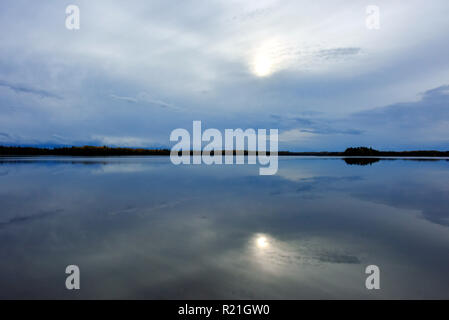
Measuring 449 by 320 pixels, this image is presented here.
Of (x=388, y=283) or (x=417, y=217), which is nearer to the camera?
(x=388, y=283)

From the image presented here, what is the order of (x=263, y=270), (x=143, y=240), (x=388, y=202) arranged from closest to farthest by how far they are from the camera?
1. (x=263, y=270)
2. (x=143, y=240)
3. (x=388, y=202)

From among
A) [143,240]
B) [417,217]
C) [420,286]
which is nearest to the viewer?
[420,286]

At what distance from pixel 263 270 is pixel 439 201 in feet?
39.5

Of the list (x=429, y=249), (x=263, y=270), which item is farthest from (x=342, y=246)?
(x=263, y=270)

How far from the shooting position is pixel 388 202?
441 inches

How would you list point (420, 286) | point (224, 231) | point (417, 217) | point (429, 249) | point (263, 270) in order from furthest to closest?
point (417, 217) → point (224, 231) → point (429, 249) → point (263, 270) → point (420, 286)

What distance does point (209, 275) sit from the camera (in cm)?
431

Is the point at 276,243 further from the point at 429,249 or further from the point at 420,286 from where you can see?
the point at 429,249

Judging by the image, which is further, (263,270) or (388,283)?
(263,270)

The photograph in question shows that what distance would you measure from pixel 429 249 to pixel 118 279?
7092 mm

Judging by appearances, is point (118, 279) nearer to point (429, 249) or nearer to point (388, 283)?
point (388, 283)

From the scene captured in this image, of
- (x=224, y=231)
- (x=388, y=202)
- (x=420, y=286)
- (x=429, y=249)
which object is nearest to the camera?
(x=420, y=286)

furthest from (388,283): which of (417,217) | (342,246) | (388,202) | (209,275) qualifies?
(388,202)

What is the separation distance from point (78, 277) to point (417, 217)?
10779 mm
